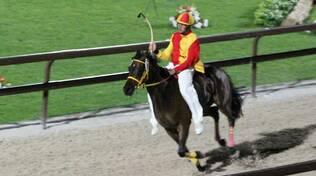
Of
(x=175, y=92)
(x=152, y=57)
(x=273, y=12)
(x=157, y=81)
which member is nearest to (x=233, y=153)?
(x=175, y=92)

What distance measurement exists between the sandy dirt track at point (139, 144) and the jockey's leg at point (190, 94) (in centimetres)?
66

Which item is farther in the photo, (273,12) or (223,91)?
(273,12)

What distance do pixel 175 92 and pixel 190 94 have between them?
167 mm

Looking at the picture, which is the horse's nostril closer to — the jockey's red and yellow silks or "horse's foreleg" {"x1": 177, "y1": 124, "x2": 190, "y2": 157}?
the jockey's red and yellow silks

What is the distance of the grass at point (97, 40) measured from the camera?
1153 centimetres

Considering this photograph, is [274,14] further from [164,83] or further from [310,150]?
[164,83]

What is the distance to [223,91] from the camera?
29.8 feet

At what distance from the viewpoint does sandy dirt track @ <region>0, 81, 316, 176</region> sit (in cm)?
888

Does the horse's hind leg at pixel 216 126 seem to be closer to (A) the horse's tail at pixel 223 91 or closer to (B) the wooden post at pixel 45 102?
(A) the horse's tail at pixel 223 91

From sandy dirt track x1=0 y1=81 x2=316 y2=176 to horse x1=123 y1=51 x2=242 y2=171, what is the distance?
1.37 ft

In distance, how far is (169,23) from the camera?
1523 centimetres

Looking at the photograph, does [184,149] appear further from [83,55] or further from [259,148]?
[83,55]

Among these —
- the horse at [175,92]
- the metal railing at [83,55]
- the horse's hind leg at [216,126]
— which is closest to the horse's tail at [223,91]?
the horse at [175,92]

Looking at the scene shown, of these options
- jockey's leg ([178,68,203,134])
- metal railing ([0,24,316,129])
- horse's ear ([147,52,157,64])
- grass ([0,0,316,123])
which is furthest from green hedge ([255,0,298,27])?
horse's ear ([147,52,157,64])
